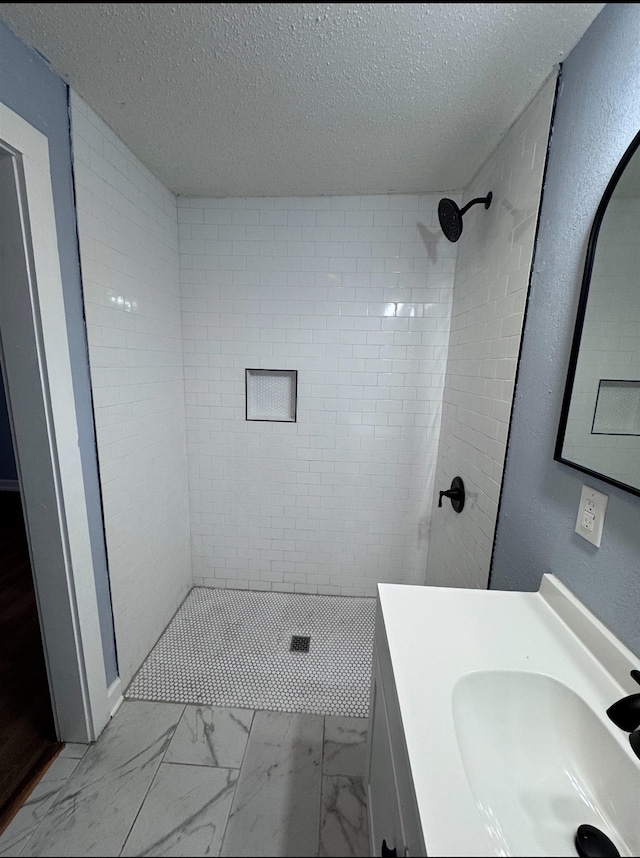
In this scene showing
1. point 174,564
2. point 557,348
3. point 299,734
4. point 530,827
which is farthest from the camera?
point 174,564

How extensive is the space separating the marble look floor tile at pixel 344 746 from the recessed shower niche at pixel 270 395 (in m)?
1.37

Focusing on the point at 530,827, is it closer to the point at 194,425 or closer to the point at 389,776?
the point at 389,776

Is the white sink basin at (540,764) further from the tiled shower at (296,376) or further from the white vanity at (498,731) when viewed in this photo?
the tiled shower at (296,376)

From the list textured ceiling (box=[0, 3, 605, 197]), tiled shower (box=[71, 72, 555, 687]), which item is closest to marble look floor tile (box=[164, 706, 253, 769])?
tiled shower (box=[71, 72, 555, 687])

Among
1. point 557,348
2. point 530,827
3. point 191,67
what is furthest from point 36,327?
point 530,827

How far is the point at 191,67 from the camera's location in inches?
38.9

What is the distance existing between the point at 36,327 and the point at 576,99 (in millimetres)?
1616

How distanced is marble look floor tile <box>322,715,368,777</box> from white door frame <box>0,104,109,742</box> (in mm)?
864

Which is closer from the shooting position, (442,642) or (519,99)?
(442,642)

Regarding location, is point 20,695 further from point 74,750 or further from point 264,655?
point 264,655

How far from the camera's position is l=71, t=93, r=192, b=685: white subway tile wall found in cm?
123

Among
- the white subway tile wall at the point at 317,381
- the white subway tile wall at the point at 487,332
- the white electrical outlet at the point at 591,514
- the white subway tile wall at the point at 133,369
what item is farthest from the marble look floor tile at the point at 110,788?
the white subway tile wall at the point at 487,332

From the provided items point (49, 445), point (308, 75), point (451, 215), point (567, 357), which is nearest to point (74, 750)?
point (49, 445)

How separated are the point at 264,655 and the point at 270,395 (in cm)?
134
